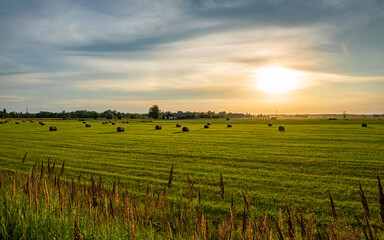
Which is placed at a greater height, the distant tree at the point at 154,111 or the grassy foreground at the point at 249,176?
the distant tree at the point at 154,111

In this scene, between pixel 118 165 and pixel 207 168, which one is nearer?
pixel 207 168

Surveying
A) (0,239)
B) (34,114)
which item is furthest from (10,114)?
(0,239)

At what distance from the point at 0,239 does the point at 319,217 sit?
8.34 meters

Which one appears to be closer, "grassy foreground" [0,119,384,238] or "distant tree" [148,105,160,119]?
"grassy foreground" [0,119,384,238]

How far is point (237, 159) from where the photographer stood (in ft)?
55.9

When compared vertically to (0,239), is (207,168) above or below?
below

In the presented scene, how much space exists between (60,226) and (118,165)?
1158 cm

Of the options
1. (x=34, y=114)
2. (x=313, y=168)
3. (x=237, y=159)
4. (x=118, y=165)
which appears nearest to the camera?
(x=313, y=168)

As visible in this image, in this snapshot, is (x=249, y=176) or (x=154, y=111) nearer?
(x=249, y=176)

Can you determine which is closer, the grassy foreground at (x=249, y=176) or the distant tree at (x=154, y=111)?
the grassy foreground at (x=249, y=176)

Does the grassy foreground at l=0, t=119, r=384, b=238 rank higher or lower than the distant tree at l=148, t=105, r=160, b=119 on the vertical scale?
lower

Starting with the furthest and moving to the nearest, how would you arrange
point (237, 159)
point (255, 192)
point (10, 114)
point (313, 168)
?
point (10, 114) → point (237, 159) → point (313, 168) → point (255, 192)

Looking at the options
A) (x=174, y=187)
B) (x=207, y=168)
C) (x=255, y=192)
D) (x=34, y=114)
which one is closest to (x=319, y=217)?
(x=255, y=192)

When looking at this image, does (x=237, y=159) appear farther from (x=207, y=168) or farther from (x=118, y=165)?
(x=118, y=165)
